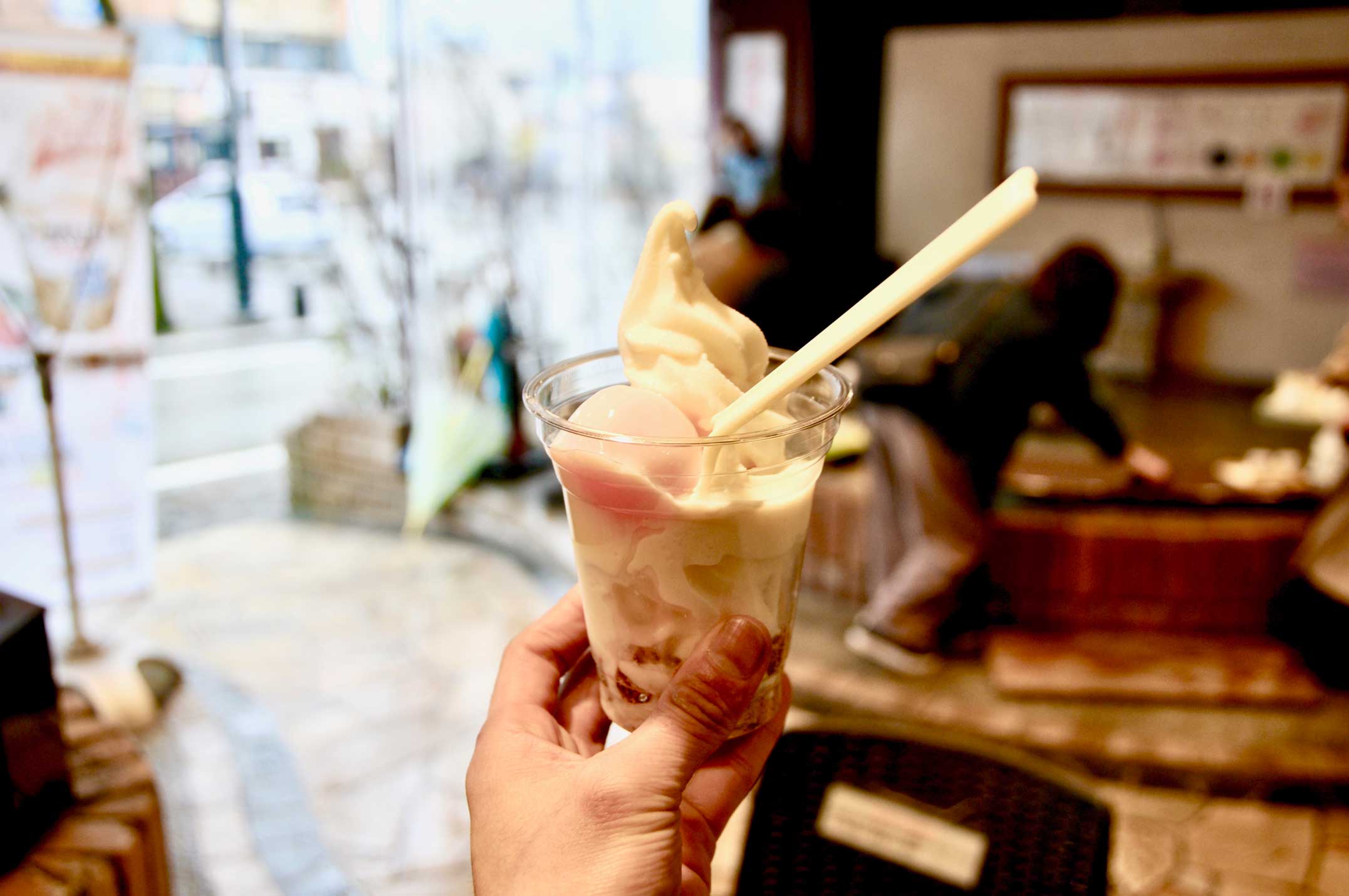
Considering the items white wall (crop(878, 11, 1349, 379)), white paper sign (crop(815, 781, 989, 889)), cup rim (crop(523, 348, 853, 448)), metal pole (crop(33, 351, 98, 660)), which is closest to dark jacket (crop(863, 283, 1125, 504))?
white paper sign (crop(815, 781, 989, 889))

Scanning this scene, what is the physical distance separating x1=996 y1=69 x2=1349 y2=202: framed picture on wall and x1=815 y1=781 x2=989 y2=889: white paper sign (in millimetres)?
8112

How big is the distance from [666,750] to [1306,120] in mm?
9047

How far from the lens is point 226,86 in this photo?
15.8ft

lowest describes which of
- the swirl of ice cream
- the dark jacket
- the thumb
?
the dark jacket

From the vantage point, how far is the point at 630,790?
1090 mm

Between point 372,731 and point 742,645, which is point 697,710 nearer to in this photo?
point 742,645

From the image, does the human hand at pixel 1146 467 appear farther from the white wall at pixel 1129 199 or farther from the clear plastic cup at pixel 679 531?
the white wall at pixel 1129 199

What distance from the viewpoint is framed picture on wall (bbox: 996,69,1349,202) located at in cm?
791

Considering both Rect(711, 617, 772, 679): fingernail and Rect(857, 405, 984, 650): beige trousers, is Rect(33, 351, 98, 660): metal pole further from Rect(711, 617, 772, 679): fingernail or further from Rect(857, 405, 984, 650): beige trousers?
Rect(711, 617, 772, 679): fingernail

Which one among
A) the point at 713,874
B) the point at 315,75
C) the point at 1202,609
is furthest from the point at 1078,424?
the point at 315,75

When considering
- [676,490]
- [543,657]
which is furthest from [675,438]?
[543,657]

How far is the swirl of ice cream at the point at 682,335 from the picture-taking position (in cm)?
120

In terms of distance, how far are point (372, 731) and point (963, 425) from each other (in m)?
2.60

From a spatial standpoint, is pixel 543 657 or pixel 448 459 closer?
pixel 543 657
